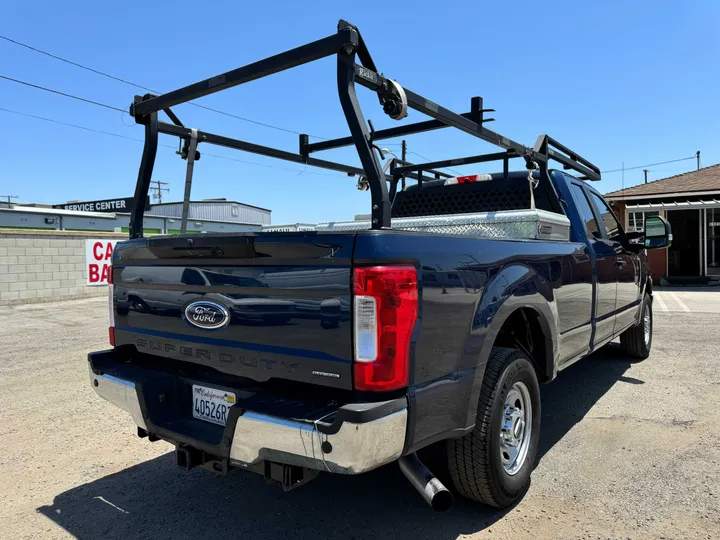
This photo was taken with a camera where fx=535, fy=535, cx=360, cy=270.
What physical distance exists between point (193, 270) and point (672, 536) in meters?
2.71

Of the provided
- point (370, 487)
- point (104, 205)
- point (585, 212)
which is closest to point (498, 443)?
point (370, 487)

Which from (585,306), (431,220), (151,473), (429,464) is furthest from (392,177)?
(151,473)

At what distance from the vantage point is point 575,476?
333cm

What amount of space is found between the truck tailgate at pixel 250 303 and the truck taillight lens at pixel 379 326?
5cm

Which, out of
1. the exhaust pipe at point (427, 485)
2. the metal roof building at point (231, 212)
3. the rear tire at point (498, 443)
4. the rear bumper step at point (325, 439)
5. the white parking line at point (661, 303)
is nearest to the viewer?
the rear bumper step at point (325, 439)

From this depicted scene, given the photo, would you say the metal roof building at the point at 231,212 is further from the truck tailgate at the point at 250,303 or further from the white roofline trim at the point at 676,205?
the truck tailgate at the point at 250,303

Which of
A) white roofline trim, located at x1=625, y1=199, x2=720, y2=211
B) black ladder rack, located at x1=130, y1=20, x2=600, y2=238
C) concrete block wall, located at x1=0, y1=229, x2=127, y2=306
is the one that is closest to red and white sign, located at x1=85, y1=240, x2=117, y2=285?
concrete block wall, located at x1=0, y1=229, x2=127, y2=306

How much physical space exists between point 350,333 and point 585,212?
3.27 meters

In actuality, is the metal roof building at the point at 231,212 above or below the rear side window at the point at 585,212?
above

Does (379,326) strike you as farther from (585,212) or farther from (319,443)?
(585,212)

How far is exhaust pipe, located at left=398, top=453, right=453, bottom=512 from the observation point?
228cm

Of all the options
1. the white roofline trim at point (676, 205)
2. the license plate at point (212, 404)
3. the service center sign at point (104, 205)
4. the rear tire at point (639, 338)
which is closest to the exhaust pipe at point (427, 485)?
the license plate at point (212, 404)

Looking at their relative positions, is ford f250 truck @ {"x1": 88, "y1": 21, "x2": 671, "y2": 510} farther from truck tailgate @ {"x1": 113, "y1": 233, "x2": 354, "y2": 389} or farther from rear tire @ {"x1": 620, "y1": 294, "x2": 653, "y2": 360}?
rear tire @ {"x1": 620, "y1": 294, "x2": 653, "y2": 360}

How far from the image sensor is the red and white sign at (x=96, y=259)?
1493cm
